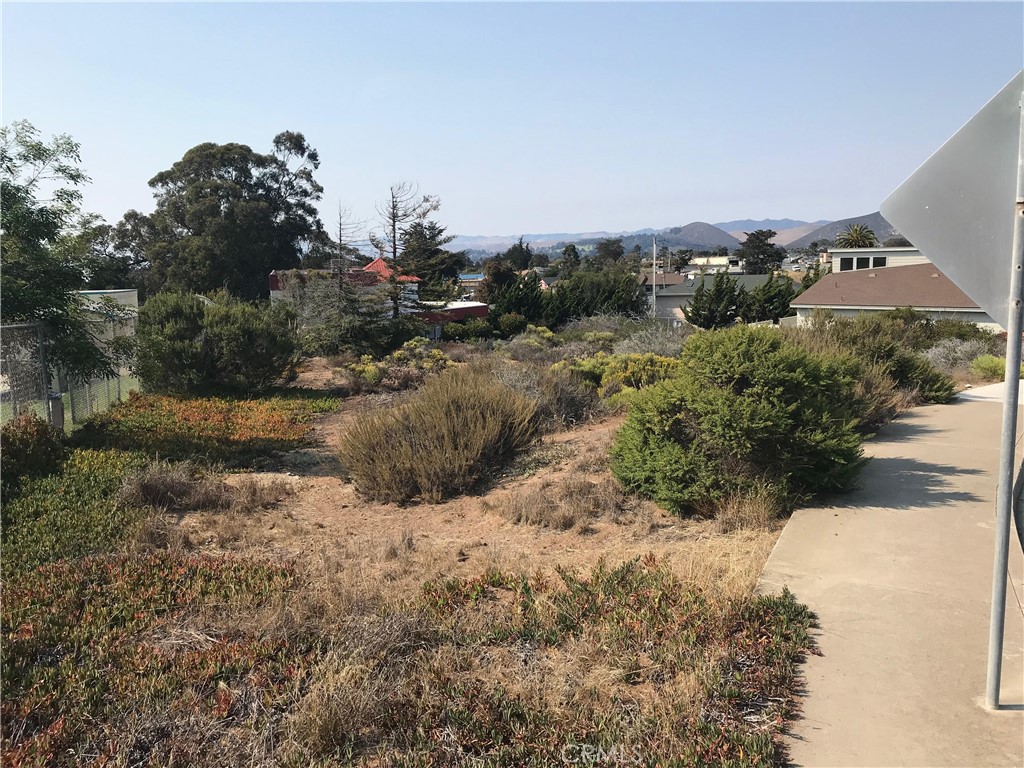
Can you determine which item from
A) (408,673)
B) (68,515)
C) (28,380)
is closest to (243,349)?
(28,380)

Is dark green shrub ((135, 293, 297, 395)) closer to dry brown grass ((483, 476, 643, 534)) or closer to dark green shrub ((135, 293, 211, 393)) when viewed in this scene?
dark green shrub ((135, 293, 211, 393))

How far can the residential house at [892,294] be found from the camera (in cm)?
3341

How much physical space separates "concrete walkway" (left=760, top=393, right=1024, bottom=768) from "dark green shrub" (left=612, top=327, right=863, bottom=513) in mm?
438

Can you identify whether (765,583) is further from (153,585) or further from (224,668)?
(153,585)

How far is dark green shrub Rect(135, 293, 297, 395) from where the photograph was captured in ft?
58.5

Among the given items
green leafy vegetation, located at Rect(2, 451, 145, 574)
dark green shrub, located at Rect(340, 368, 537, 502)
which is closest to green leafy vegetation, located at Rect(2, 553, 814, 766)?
green leafy vegetation, located at Rect(2, 451, 145, 574)

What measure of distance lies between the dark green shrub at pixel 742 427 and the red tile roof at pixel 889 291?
30714 mm

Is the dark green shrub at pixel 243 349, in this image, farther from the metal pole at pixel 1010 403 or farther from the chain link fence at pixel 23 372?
the metal pole at pixel 1010 403

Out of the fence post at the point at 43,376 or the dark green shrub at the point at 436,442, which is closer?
the dark green shrub at the point at 436,442

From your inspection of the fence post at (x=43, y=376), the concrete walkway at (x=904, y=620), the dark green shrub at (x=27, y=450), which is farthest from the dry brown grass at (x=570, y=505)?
the fence post at (x=43, y=376)

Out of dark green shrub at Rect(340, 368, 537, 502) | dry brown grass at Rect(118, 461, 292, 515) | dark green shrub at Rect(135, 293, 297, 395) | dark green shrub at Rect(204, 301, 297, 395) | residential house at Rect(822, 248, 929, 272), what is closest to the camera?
dry brown grass at Rect(118, 461, 292, 515)

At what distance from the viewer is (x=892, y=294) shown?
119ft

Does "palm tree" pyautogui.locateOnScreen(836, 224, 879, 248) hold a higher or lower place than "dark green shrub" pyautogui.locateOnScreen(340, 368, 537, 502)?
higher

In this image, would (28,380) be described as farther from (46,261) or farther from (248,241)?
(248,241)
